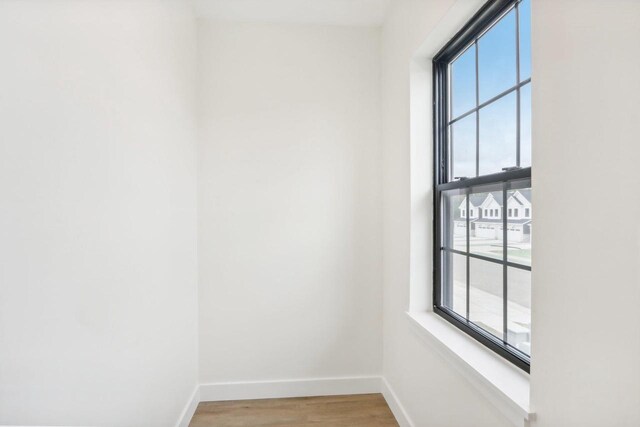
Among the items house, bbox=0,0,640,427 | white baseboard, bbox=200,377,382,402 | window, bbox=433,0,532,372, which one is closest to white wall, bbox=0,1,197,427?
house, bbox=0,0,640,427

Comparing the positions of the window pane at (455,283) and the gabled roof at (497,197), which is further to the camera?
the window pane at (455,283)

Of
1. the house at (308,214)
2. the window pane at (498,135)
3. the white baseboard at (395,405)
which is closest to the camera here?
the house at (308,214)

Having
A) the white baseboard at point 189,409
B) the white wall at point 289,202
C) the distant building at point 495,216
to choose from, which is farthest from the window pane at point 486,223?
the white baseboard at point 189,409

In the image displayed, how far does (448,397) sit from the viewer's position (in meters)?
1.45

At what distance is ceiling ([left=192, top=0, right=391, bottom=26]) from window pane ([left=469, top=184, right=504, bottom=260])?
1.53 m

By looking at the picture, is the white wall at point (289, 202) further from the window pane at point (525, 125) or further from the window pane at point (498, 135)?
the window pane at point (525, 125)

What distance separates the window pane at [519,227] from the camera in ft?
3.87

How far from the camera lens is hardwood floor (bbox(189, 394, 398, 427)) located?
6.90ft

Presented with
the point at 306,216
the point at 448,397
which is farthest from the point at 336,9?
the point at 448,397

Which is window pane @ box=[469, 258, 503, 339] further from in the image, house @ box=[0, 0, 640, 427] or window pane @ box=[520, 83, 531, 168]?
window pane @ box=[520, 83, 531, 168]

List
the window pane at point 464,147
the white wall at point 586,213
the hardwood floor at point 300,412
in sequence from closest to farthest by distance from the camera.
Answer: the white wall at point 586,213
the window pane at point 464,147
the hardwood floor at point 300,412

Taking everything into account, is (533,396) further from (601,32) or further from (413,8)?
(413,8)

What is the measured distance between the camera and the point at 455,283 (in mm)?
1736

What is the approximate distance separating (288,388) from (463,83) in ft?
7.34
